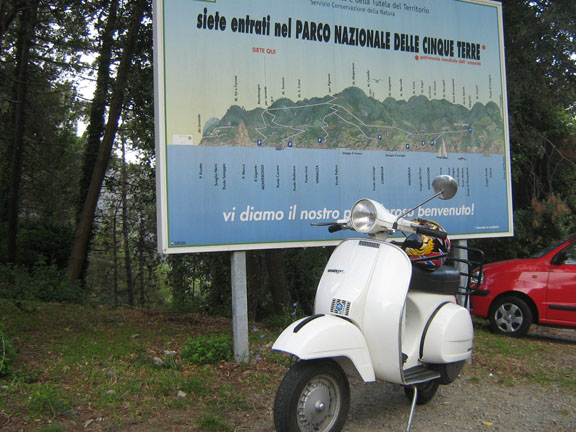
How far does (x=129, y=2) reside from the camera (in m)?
11.2

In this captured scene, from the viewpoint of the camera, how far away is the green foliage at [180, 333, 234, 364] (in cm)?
561

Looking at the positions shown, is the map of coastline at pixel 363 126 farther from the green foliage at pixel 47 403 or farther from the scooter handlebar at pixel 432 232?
the green foliage at pixel 47 403

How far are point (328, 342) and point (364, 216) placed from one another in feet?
3.27

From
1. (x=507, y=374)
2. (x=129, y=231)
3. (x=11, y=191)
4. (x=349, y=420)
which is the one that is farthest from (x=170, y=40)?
(x=129, y=231)

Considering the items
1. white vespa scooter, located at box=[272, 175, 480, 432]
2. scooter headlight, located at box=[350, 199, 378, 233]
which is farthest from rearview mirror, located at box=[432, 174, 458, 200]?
scooter headlight, located at box=[350, 199, 378, 233]

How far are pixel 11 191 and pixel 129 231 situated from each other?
4.48m

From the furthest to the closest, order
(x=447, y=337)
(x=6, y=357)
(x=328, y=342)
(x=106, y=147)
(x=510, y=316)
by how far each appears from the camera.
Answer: (x=106, y=147) < (x=510, y=316) < (x=6, y=357) < (x=447, y=337) < (x=328, y=342)

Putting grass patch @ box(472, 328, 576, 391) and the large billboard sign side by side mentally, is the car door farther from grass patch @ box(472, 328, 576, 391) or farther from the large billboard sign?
the large billboard sign

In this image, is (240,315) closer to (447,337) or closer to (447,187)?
(447,337)

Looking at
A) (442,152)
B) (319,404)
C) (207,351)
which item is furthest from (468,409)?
(442,152)

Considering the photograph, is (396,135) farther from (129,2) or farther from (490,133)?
(129,2)

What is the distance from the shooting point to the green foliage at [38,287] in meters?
10.3

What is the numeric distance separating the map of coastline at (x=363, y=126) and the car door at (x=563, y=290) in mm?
2023

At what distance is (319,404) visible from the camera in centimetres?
366
